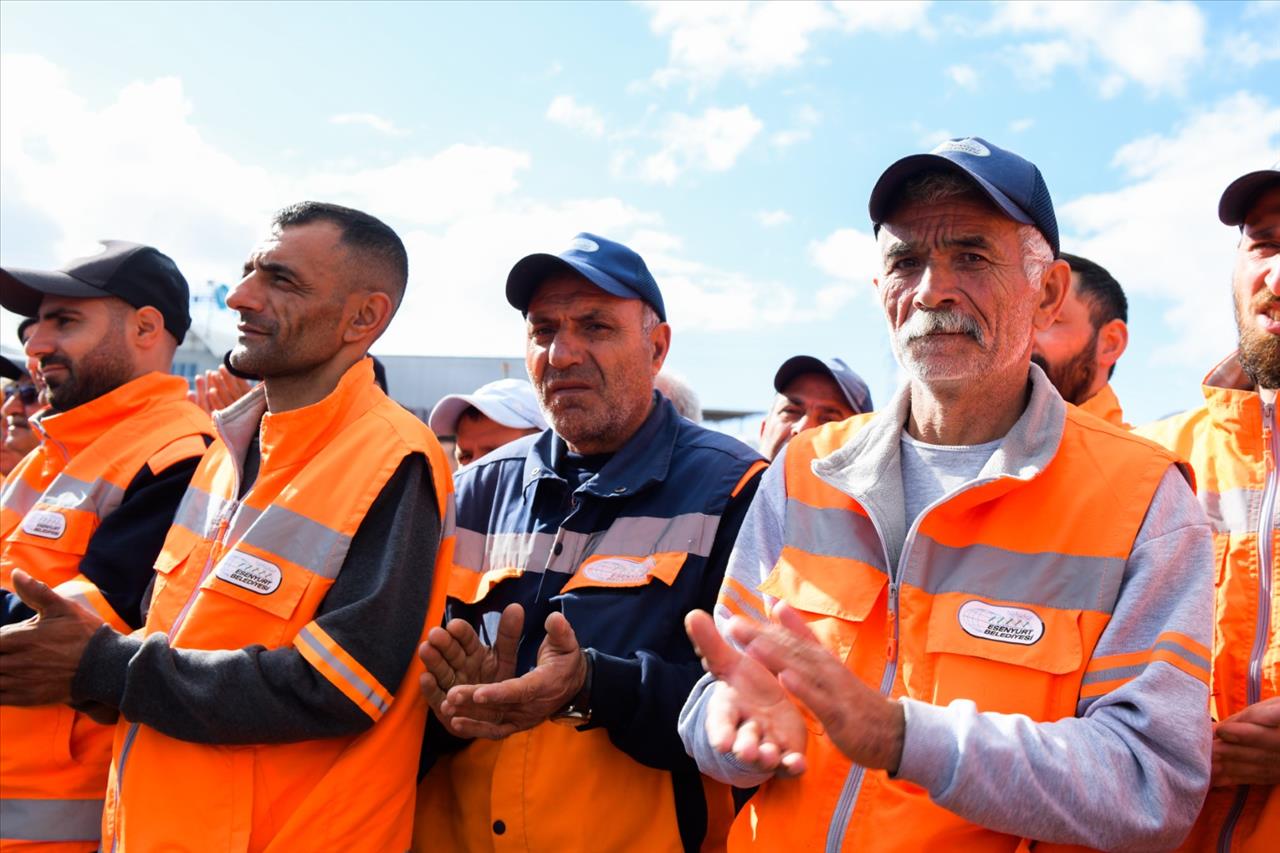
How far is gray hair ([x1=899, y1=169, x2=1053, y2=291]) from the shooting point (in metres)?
2.20

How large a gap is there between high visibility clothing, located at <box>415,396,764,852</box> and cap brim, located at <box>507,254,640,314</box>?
0.44 metres

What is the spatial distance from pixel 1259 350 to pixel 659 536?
1.60 metres

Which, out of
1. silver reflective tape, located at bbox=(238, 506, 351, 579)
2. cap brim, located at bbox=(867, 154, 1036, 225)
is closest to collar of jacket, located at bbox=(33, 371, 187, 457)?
silver reflective tape, located at bbox=(238, 506, 351, 579)

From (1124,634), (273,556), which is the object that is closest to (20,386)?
(273,556)

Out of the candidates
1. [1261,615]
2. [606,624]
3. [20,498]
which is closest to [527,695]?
[606,624]

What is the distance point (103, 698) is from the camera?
97.7 inches

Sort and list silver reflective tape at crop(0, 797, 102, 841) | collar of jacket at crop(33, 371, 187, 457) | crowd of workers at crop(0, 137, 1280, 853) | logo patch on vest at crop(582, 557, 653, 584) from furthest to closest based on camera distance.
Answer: collar of jacket at crop(33, 371, 187, 457) < silver reflective tape at crop(0, 797, 102, 841) < logo patch on vest at crop(582, 557, 653, 584) < crowd of workers at crop(0, 137, 1280, 853)

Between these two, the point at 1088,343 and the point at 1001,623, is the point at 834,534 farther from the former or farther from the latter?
the point at 1088,343

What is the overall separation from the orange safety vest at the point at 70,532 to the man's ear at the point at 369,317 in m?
0.91

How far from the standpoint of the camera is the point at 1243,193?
2.45 metres

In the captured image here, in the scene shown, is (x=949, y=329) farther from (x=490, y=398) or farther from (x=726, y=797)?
(x=490, y=398)

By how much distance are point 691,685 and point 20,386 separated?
210 inches

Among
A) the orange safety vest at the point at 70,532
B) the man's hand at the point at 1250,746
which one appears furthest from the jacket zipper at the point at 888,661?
the orange safety vest at the point at 70,532

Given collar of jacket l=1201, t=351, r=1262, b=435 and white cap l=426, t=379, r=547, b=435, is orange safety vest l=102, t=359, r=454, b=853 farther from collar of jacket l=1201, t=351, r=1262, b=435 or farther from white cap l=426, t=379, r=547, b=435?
collar of jacket l=1201, t=351, r=1262, b=435
